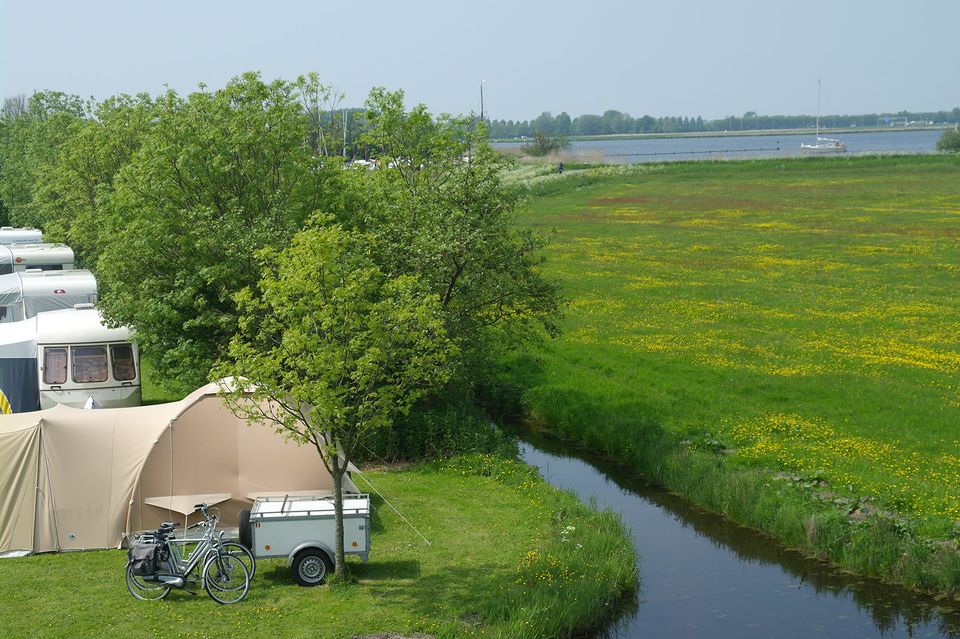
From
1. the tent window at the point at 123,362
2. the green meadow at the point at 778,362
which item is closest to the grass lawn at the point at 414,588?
the green meadow at the point at 778,362

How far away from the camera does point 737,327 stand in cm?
3753

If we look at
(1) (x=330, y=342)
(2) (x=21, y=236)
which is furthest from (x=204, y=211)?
(2) (x=21, y=236)

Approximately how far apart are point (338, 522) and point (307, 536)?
0.68m

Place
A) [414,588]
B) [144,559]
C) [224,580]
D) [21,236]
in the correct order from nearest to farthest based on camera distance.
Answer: [144,559] → [224,580] → [414,588] → [21,236]

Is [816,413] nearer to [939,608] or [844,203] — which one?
[939,608]

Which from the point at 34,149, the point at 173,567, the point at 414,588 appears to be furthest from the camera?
the point at 34,149

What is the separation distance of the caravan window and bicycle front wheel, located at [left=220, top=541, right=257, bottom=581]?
12.6 metres

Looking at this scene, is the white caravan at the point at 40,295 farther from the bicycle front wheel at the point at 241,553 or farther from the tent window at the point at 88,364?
the bicycle front wheel at the point at 241,553

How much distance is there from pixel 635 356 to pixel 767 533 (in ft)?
43.7

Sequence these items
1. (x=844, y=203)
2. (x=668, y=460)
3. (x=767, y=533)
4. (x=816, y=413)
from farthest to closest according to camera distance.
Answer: (x=844, y=203), (x=816, y=413), (x=668, y=460), (x=767, y=533)

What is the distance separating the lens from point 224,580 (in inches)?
628

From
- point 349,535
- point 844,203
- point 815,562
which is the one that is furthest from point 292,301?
point 844,203

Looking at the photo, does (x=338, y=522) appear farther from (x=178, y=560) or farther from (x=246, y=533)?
(x=178, y=560)

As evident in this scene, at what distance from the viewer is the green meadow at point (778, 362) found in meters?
22.0
